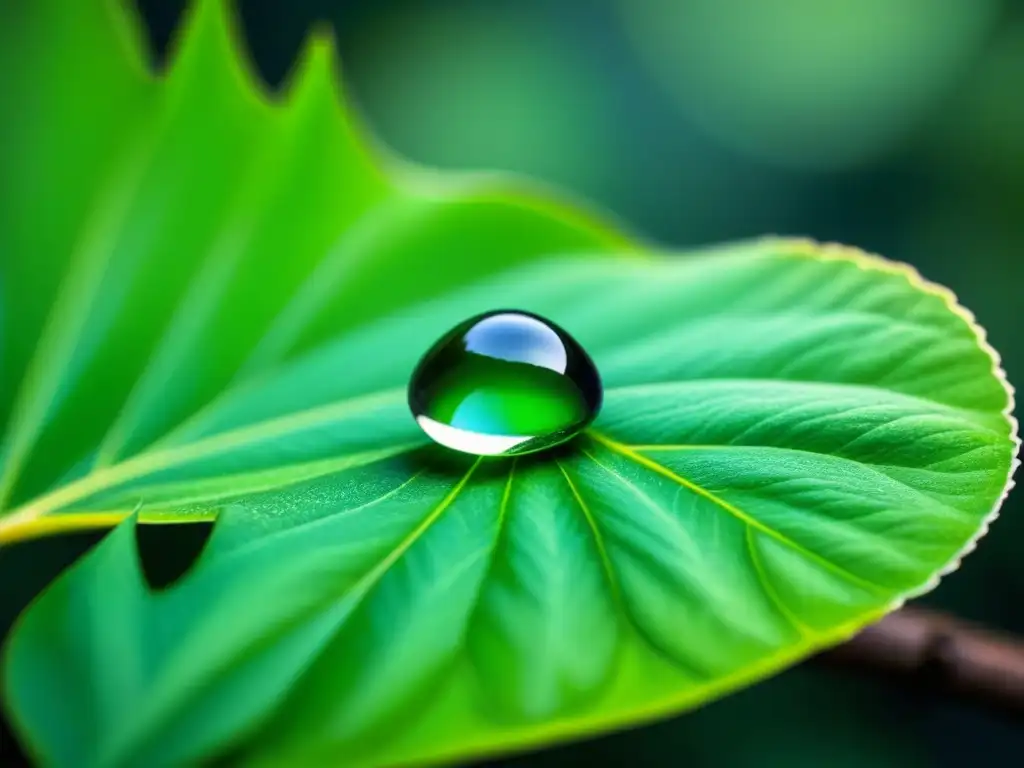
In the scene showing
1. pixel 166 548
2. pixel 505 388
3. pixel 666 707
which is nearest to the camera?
pixel 666 707

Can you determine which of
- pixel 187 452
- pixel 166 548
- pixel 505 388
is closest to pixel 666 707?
pixel 505 388

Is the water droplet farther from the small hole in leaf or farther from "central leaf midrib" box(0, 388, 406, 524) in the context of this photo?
the small hole in leaf

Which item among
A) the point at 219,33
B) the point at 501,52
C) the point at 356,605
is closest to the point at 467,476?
the point at 356,605

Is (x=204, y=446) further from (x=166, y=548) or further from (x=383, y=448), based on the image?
(x=166, y=548)

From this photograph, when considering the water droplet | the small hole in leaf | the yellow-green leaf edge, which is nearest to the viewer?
the yellow-green leaf edge

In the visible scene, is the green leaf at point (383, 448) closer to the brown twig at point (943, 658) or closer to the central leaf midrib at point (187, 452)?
the central leaf midrib at point (187, 452)

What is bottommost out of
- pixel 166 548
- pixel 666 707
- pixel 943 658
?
pixel 666 707

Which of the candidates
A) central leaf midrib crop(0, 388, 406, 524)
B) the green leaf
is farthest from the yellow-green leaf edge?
→ central leaf midrib crop(0, 388, 406, 524)

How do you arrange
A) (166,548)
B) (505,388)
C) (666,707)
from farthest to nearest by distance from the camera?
(166,548)
(505,388)
(666,707)
